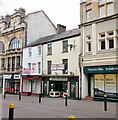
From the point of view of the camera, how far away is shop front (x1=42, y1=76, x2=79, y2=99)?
2244cm

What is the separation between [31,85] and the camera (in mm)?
29641

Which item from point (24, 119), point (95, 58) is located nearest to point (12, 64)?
point (95, 58)

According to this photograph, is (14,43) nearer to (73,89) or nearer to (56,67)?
(56,67)

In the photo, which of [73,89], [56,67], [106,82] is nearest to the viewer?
[106,82]

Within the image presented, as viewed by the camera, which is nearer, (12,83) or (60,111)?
(60,111)

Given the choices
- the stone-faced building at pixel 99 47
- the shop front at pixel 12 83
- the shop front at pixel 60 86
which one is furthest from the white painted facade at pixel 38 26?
the stone-faced building at pixel 99 47

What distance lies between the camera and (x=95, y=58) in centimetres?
1992

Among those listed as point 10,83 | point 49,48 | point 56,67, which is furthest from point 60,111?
point 10,83

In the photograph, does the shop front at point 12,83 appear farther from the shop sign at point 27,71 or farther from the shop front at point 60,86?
the shop front at point 60,86

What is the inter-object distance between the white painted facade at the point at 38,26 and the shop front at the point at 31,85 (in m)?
6.25

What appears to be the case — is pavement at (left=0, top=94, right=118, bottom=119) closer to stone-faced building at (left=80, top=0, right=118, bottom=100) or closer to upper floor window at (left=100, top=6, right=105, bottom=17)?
stone-faced building at (left=80, top=0, right=118, bottom=100)

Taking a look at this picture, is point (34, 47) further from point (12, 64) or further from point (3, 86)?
point (3, 86)

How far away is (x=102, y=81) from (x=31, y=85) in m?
13.0

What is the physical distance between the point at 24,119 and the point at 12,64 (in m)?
24.9
